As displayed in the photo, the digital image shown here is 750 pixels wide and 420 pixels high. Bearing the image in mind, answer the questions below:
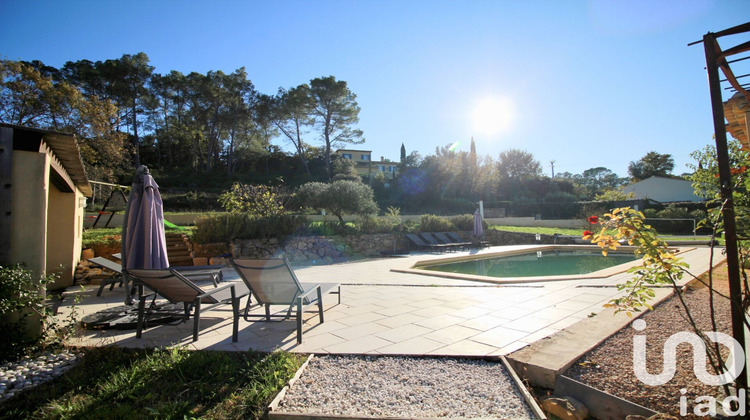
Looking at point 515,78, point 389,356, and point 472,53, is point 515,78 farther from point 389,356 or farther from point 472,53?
point 389,356

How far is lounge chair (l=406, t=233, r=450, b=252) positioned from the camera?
40.7 feet

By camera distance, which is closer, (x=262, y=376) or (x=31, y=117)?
(x=262, y=376)

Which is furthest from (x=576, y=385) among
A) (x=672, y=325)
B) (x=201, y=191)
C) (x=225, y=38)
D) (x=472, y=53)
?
(x=201, y=191)

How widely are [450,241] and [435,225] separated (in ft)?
4.51

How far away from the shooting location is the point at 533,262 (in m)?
10.3

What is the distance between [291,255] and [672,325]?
8.81m

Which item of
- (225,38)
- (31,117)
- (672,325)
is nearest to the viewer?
(672,325)

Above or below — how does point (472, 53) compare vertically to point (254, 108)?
below

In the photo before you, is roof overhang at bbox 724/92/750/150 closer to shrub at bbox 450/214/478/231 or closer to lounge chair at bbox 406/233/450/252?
lounge chair at bbox 406/233/450/252

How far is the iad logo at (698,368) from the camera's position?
5.60 ft

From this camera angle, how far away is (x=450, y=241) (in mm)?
13539

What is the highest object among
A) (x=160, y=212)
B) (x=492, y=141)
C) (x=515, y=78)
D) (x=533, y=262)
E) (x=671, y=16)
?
(x=492, y=141)

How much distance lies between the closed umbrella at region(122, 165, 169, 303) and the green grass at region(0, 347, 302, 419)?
4.83 ft

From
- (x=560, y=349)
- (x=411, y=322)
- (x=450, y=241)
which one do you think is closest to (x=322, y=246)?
(x=450, y=241)
